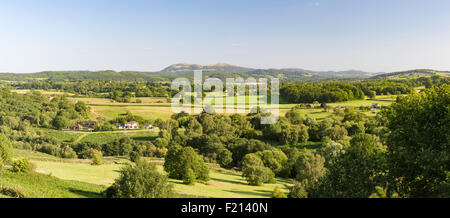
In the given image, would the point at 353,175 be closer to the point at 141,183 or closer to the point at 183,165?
the point at 141,183

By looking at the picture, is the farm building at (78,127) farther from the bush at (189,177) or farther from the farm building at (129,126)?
the bush at (189,177)

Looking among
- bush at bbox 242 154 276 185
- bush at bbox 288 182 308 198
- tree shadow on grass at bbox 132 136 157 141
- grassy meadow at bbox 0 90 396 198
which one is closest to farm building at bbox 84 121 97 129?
grassy meadow at bbox 0 90 396 198

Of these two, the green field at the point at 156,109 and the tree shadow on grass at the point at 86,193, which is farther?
the green field at the point at 156,109

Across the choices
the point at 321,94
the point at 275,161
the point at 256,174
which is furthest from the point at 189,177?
the point at 321,94

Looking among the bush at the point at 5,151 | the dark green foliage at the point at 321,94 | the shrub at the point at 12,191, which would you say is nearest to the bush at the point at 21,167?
the shrub at the point at 12,191

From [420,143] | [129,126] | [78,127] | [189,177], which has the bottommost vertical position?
[78,127]

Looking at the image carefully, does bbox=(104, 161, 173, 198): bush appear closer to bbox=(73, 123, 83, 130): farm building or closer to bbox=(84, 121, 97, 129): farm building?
bbox=(84, 121, 97, 129): farm building

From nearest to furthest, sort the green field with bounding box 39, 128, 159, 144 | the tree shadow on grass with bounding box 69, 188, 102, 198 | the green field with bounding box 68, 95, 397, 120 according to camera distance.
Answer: the tree shadow on grass with bounding box 69, 188, 102, 198
the green field with bounding box 39, 128, 159, 144
the green field with bounding box 68, 95, 397, 120
